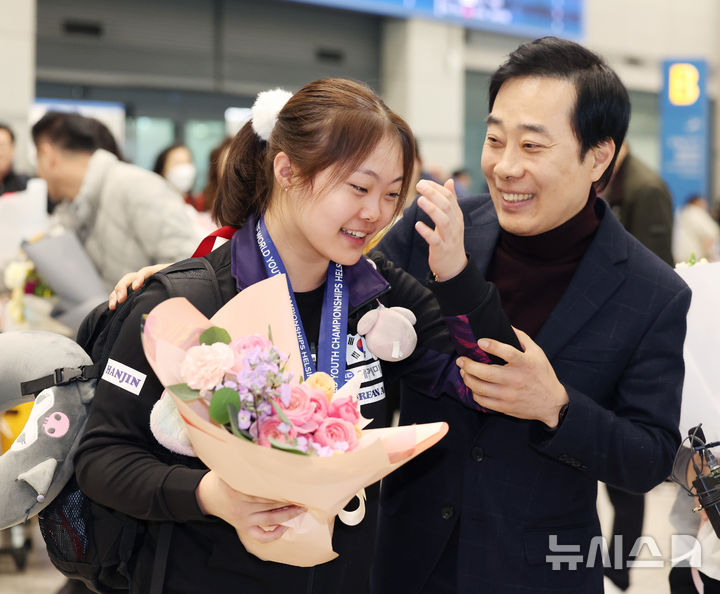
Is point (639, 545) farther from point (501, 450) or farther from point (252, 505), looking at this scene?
point (252, 505)

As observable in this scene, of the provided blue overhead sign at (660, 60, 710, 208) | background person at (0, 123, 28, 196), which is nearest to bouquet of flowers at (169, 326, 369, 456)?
background person at (0, 123, 28, 196)

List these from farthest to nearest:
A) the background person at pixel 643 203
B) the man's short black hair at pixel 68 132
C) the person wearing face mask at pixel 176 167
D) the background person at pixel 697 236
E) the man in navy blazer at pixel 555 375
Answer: the background person at pixel 697 236, the person wearing face mask at pixel 176 167, the background person at pixel 643 203, the man's short black hair at pixel 68 132, the man in navy blazer at pixel 555 375

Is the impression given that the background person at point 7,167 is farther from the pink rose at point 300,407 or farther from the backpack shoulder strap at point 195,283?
the pink rose at point 300,407

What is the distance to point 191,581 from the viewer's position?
1606 mm

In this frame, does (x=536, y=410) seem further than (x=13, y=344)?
No

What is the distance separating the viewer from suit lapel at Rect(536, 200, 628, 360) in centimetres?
188

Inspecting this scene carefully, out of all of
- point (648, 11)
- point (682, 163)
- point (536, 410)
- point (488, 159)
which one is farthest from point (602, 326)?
point (648, 11)

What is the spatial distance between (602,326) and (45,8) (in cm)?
970

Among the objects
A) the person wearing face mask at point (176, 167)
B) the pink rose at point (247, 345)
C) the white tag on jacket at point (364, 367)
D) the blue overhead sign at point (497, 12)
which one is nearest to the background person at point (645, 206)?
the person wearing face mask at point (176, 167)

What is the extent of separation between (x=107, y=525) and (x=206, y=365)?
51 cm

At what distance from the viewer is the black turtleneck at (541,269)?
1.97 meters

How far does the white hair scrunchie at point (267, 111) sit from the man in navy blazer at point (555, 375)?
0.47 m

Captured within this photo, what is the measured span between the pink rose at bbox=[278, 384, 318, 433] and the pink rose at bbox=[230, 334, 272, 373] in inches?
3.0

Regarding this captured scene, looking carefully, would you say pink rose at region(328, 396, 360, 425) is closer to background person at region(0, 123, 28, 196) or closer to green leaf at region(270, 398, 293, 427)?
green leaf at region(270, 398, 293, 427)
